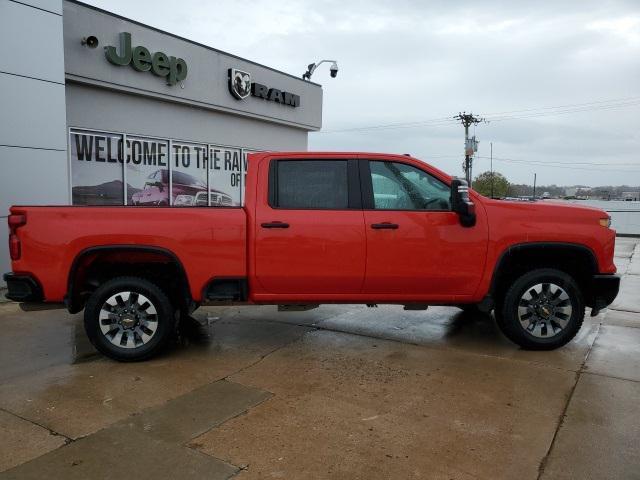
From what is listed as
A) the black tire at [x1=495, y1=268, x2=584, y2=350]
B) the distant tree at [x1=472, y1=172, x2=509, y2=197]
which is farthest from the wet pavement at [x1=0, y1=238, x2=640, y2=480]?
the distant tree at [x1=472, y1=172, x2=509, y2=197]

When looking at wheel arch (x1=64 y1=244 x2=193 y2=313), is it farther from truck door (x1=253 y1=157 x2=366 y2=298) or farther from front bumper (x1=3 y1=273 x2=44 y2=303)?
truck door (x1=253 y1=157 x2=366 y2=298)

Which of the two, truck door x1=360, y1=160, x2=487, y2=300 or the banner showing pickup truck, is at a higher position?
the banner showing pickup truck

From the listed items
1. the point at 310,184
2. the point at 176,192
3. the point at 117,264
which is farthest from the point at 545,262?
the point at 176,192

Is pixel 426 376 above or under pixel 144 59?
under

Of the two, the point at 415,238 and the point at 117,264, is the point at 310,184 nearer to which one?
the point at 415,238

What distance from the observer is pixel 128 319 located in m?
4.85

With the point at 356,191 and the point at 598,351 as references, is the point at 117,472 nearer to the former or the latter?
the point at 356,191

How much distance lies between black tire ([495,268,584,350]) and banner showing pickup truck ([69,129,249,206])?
8.64 metres

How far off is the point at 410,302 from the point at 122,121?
27.7 feet

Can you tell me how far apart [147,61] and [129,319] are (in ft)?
26.3

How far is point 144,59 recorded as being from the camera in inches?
438

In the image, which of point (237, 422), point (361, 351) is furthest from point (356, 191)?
point (237, 422)

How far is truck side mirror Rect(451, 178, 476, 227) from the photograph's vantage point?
4.77 m

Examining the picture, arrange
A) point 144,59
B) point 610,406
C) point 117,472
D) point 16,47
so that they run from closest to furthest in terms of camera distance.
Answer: point 117,472, point 610,406, point 16,47, point 144,59
